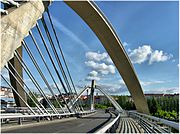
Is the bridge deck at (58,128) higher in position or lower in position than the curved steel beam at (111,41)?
lower

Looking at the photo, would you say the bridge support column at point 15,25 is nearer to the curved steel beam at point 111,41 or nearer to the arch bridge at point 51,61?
the arch bridge at point 51,61

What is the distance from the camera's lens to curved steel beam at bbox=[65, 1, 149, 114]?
69.8ft

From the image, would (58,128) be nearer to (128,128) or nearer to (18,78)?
(128,128)

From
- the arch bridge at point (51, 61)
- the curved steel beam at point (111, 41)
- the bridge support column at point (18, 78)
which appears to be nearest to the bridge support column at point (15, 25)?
the arch bridge at point (51, 61)

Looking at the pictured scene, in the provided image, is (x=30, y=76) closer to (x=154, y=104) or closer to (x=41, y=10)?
(x=41, y=10)

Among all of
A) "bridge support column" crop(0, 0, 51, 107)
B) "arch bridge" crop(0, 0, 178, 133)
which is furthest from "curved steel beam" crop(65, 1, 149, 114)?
"bridge support column" crop(0, 0, 51, 107)

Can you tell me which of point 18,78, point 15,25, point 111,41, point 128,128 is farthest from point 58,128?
point 111,41

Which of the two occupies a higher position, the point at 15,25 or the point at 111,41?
the point at 111,41

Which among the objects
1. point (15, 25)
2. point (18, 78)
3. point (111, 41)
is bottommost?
point (18, 78)

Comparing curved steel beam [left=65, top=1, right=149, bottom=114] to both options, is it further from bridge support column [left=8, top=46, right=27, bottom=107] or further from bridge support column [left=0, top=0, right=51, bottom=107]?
bridge support column [left=0, top=0, right=51, bottom=107]

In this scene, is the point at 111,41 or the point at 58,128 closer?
the point at 58,128

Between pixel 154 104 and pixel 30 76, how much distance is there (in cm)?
6733

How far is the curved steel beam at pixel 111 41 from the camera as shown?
2128cm

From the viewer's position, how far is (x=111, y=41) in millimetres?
25469
